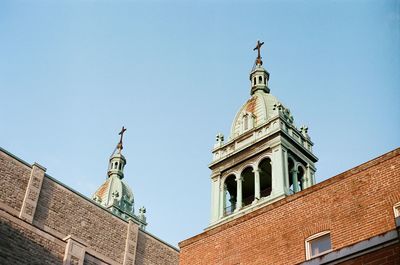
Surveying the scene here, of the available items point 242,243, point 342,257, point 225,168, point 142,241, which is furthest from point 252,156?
point 342,257

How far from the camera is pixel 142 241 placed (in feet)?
145

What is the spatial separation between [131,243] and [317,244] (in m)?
25.9

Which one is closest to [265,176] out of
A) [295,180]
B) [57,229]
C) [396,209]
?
[295,180]

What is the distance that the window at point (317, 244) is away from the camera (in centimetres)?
1852

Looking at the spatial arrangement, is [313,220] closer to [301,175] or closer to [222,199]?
[222,199]

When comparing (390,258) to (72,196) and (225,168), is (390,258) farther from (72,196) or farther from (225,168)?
(72,196)

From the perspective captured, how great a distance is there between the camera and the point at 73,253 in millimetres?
30812

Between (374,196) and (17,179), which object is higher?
(17,179)

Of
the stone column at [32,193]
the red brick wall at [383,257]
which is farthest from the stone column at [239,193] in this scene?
the red brick wall at [383,257]

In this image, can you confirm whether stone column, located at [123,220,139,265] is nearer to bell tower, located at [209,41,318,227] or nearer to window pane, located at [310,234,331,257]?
bell tower, located at [209,41,318,227]

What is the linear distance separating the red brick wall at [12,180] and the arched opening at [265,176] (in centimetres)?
1475

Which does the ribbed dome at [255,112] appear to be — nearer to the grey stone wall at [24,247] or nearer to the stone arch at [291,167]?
the stone arch at [291,167]

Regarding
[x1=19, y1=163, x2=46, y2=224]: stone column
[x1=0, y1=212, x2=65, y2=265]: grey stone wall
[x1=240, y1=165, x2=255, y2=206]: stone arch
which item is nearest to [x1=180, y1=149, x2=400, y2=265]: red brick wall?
[x1=0, y1=212, x2=65, y2=265]: grey stone wall

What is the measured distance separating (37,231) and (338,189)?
17011mm
